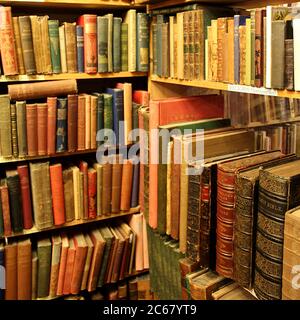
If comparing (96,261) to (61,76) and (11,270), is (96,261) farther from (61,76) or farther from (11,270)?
(61,76)

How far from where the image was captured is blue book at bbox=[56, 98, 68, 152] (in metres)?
1.53

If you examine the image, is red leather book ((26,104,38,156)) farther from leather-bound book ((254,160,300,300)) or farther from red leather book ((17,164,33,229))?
leather-bound book ((254,160,300,300))

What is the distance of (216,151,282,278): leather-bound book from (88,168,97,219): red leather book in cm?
65

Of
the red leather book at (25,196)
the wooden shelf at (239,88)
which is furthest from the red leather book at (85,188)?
the wooden shelf at (239,88)

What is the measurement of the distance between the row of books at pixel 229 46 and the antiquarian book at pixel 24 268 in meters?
0.92

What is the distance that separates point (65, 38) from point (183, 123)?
1.92 ft

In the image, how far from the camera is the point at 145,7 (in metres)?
1.66

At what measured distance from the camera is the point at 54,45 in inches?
59.1

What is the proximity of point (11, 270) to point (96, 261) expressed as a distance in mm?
361

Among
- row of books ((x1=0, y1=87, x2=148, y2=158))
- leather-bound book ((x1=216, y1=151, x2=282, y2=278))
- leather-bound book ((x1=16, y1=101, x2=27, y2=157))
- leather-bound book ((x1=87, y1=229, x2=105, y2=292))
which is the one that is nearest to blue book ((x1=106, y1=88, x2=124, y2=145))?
row of books ((x1=0, y1=87, x2=148, y2=158))

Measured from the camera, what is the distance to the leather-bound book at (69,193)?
63.8 inches

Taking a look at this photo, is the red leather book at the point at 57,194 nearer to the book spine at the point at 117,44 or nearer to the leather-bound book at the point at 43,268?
the leather-bound book at the point at 43,268
